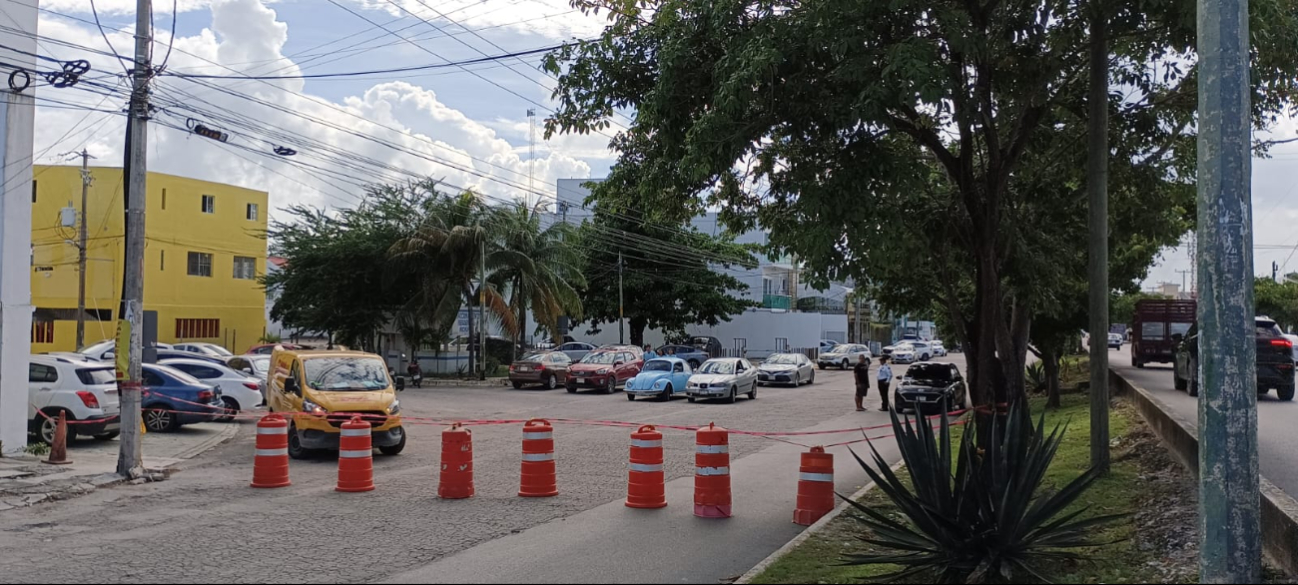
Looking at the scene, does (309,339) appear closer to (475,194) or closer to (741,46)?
(475,194)

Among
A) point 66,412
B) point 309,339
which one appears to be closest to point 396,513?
point 66,412

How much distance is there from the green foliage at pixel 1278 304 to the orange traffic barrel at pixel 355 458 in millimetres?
74196

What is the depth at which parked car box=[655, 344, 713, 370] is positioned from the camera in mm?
44781

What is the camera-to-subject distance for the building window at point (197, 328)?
4722cm

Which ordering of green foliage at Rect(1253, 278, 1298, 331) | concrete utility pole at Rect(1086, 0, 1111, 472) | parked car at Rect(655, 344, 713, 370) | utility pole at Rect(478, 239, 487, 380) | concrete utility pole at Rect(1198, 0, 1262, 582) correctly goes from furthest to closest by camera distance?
green foliage at Rect(1253, 278, 1298, 331)
parked car at Rect(655, 344, 713, 370)
utility pole at Rect(478, 239, 487, 380)
concrete utility pole at Rect(1086, 0, 1111, 472)
concrete utility pole at Rect(1198, 0, 1262, 582)

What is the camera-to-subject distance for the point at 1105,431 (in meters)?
11.5

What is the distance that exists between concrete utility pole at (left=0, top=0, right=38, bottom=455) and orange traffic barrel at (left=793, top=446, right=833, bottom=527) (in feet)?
40.7

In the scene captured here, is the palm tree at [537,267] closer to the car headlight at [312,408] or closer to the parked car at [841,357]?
the parked car at [841,357]

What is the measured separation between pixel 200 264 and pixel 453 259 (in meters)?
16.7

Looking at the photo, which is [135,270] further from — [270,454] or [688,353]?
[688,353]

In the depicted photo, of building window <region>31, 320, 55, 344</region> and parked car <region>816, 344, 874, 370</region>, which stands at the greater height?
building window <region>31, 320, 55, 344</region>

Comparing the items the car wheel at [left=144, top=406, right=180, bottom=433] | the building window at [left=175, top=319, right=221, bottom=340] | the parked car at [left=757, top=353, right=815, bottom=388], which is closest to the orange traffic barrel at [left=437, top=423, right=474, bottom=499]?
the car wheel at [left=144, top=406, right=180, bottom=433]

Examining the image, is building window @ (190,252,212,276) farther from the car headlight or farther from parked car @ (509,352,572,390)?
the car headlight

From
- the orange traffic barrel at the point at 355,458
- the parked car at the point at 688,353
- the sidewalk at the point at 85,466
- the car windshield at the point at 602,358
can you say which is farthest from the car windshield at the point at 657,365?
the orange traffic barrel at the point at 355,458
